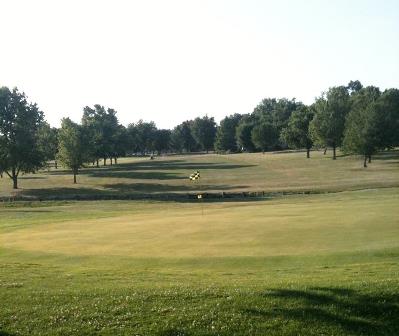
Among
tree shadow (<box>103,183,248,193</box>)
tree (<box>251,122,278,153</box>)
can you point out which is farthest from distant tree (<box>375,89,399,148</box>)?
tree (<box>251,122,278,153</box>)

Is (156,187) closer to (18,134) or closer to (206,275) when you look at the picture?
(18,134)

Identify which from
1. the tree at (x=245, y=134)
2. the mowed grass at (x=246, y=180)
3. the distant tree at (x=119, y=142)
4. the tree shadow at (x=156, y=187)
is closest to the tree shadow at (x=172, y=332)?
the mowed grass at (x=246, y=180)

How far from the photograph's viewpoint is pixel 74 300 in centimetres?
1445

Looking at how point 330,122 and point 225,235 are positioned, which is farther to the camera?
point 330,122

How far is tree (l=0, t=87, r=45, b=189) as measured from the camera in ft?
294

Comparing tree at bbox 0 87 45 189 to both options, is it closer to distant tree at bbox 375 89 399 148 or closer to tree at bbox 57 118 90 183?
tree at bbox 57 118 90 183

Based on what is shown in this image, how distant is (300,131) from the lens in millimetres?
132500

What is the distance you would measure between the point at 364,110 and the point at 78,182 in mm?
53657

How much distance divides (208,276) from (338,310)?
714 cm

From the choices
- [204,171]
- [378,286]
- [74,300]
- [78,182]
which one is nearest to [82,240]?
Answer: [74,300]

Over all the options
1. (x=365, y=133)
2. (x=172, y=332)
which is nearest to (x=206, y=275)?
(x=172, y=332)

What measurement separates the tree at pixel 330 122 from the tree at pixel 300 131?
958cm

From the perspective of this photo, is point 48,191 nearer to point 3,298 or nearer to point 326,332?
point 3,298

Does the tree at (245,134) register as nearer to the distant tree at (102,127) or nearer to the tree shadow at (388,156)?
the distant tree at (102,127)
